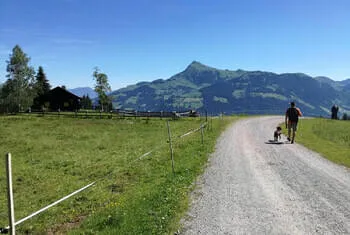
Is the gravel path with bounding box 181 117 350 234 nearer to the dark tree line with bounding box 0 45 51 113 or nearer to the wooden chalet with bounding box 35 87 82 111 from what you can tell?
the wooden chalet with bounding box 35 87 82 111

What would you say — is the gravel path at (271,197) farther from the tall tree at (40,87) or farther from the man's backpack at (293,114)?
the tall tree at (40,87)

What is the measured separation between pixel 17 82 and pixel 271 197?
335 ft

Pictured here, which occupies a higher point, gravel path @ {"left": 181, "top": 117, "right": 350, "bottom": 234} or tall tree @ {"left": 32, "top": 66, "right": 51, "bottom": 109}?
tall tree @ {"left": 32, "top": 66, "right": 51, "bottom": 109}

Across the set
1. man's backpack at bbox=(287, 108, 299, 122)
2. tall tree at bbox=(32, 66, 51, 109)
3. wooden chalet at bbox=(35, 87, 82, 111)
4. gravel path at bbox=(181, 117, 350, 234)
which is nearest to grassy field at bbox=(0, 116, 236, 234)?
gravel path at bbox=(181, 117, 350, 234)

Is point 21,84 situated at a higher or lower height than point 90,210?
higher

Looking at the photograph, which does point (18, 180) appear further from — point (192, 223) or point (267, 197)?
point (267, 197)

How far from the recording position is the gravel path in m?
8.36

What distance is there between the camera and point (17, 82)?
321 ft

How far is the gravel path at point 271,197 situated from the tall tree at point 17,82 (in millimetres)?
93548

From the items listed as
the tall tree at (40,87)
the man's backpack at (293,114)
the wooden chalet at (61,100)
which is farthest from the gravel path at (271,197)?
the tall tree at (40,87)

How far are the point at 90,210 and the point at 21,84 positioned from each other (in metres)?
99.2

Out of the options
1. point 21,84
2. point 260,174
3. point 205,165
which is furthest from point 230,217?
point 21,84

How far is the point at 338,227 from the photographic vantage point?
8.16m

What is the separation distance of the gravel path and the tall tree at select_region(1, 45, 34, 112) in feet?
307
